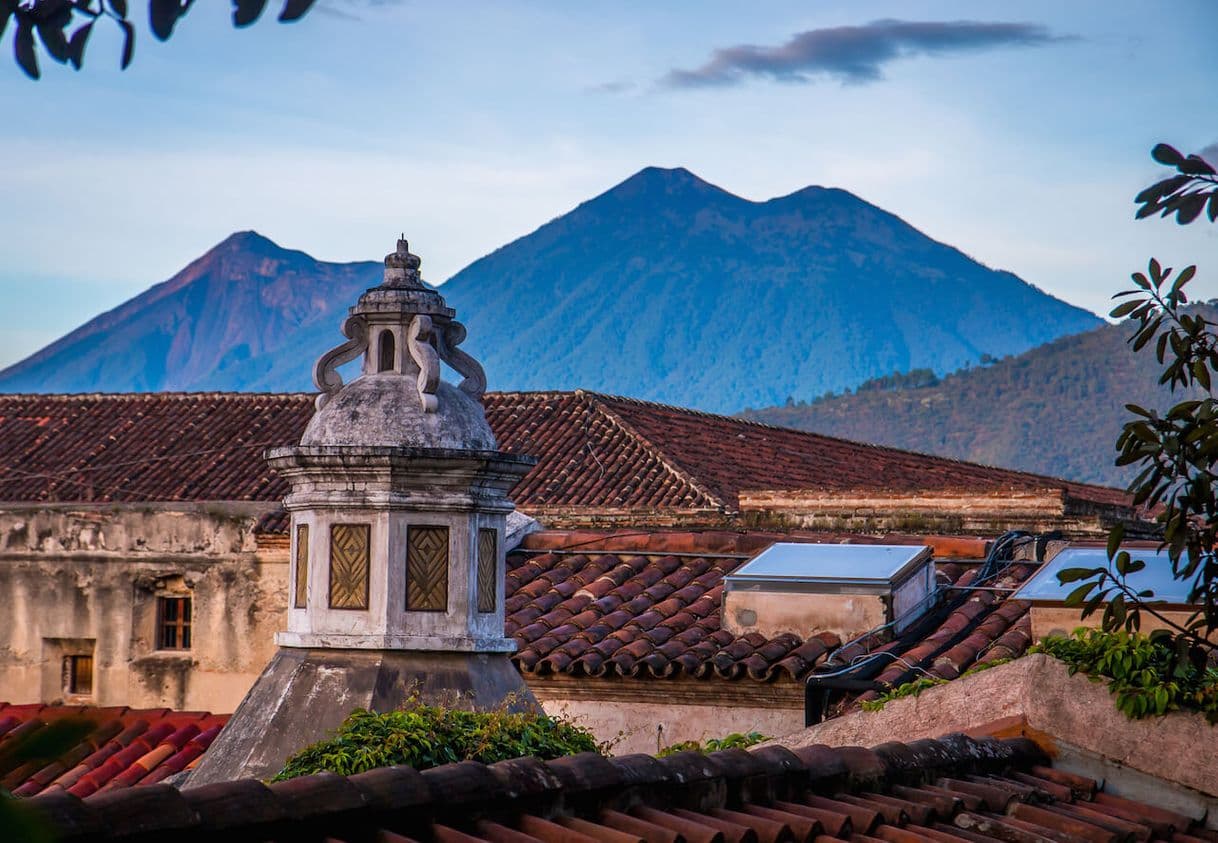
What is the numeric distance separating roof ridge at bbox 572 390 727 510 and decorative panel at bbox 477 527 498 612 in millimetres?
16601

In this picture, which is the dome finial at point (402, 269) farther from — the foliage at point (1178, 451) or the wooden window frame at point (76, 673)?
the wooden window frame at point (76, 673)

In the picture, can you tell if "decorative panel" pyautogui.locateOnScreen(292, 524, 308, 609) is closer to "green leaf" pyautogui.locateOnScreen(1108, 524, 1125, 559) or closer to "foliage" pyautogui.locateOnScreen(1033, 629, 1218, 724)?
"foliage" pyautogui.locateOnScreen(1033, 629, 1218, 724)

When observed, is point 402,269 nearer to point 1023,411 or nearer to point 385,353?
point 385,353

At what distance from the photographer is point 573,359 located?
19675cm

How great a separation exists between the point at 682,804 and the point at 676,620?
7.54 meters

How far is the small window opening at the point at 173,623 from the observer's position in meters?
Result: 15.4

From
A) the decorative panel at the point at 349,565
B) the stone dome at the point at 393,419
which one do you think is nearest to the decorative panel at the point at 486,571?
the stone dome at the point at 393,419

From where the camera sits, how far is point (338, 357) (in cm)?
912

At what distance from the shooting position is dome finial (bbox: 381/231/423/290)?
362 inches

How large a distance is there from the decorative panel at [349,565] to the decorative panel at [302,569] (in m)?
0.18

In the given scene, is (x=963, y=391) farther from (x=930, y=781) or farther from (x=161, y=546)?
(x=930, y=781)

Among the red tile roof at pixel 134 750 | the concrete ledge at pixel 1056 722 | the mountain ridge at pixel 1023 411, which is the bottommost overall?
the red tile roof at pixel 134 750

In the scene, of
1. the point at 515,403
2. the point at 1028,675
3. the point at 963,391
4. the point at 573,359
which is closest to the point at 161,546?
the point at 1028,675

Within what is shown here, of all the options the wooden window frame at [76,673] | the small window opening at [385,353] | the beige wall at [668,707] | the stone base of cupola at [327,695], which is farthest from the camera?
the wooden window frame at [76,673]
